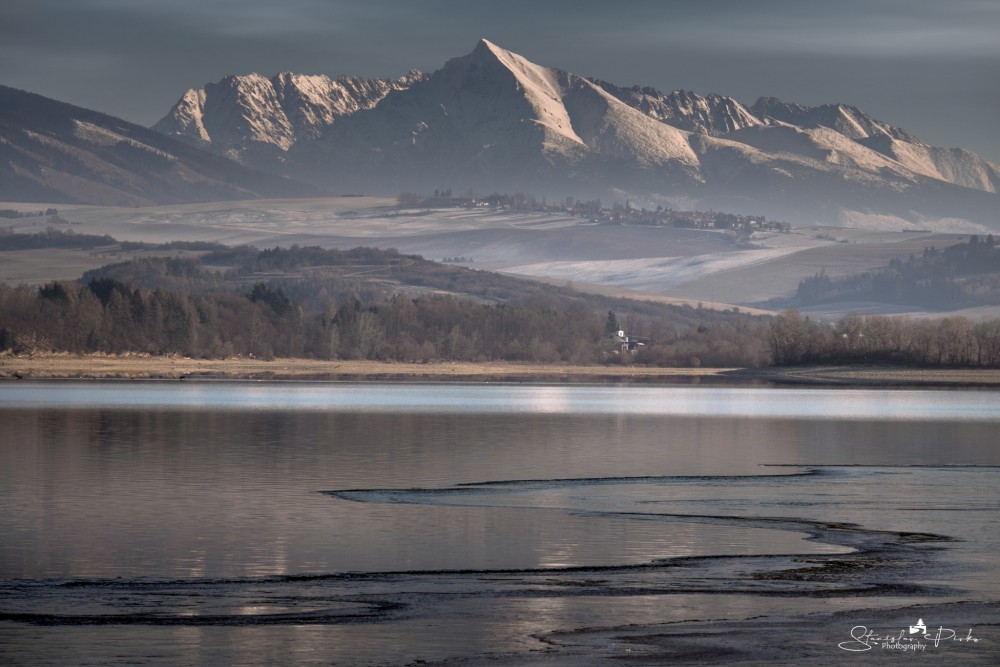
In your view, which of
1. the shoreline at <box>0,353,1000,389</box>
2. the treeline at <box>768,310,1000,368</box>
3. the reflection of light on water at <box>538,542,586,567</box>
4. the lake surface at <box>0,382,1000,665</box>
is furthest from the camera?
the treeline at <box>768,310,1000,368</box>

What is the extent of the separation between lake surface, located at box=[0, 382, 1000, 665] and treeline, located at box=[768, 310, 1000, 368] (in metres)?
107

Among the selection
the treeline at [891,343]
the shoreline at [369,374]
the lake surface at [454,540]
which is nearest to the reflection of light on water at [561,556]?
the lake surface at [454,540]

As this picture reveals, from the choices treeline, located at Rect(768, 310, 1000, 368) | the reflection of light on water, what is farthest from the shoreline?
the reflection of light on water

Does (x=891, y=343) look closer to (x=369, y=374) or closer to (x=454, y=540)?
(x=369, y=374)

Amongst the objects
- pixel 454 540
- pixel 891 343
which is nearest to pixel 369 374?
pixel 891 343

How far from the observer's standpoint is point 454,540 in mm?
32781

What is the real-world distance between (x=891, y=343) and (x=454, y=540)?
15032 cm

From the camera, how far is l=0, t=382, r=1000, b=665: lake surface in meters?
23.4

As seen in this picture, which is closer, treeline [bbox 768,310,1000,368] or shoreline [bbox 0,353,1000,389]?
shoreline [bbox 0,353,1000,389]

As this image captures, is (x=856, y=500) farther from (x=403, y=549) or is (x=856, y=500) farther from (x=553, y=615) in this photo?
(x=553, y=615)

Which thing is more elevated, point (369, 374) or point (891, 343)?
point (891, 343)

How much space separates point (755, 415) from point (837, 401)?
102ft

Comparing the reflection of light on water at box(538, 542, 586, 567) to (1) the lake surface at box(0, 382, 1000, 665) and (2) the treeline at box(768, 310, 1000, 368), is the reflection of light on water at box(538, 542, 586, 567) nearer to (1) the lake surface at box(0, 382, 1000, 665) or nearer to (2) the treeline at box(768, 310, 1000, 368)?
(1) the lake surface at box(0, 382, 1000, 665)

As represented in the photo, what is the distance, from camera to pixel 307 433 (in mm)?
69562
